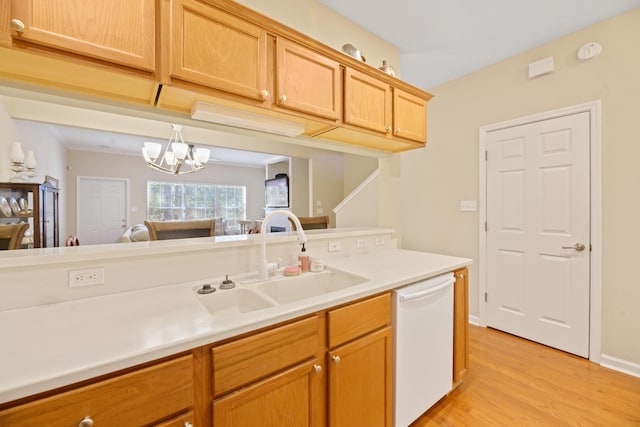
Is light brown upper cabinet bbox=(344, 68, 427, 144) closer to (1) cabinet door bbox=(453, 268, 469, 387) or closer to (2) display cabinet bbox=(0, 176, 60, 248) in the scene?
(1) cabinet door bbox=(453, 268, 469, 387)

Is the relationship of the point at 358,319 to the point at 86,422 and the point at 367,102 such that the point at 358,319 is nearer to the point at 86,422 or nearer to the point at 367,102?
the point at 86,422

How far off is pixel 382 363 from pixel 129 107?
5.63 feet

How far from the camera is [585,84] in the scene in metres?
2.17

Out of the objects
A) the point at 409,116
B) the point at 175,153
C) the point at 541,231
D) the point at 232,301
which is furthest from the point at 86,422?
the point at 175,153

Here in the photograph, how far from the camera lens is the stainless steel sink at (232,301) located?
121 centimetres

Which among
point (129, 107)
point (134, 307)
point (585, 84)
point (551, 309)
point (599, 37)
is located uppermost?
point (599, 37)

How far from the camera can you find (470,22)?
210 centimetres

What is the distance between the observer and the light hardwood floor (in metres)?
1.59

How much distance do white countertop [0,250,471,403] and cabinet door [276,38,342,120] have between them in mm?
971

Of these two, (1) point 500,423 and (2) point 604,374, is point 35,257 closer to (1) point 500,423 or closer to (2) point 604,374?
(1) point 500,423

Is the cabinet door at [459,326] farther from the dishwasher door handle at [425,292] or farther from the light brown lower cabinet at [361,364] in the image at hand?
the light brown lower cabinet at [361,364]

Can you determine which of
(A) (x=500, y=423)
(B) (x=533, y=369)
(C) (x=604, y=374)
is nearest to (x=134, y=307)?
(A) (x=500, y=423)

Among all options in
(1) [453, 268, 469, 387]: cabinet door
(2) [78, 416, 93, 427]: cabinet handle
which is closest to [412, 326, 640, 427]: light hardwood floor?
(1) [453, 268, 469, 387]: cabinet door

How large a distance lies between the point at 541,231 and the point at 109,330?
10.1 ft
